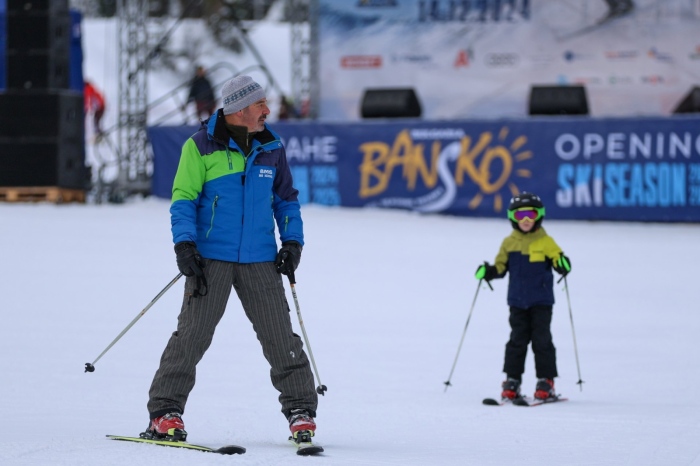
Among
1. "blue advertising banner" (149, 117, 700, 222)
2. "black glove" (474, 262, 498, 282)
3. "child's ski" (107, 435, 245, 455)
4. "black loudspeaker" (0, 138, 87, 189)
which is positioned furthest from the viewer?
"black loudspeaker" (0, 138, 87, 189)

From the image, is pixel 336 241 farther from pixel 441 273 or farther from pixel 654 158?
pixel 654 158

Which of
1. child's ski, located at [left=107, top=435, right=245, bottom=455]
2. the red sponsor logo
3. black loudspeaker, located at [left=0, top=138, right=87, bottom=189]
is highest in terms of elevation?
the red sponsor logo

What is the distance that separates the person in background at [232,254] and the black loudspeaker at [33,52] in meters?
13.5

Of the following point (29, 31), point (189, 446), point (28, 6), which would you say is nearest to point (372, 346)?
point (189, 446)

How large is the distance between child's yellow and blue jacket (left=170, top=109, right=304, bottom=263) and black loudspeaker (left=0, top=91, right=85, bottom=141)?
528 inches

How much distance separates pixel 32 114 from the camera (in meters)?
18.8

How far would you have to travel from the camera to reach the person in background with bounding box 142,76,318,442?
5.77 meters

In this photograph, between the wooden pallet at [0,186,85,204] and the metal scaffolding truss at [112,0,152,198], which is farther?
the metal scaffolding truss at [112,0,152,198]

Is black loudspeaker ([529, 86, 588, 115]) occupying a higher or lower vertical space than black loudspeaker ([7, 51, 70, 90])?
lower

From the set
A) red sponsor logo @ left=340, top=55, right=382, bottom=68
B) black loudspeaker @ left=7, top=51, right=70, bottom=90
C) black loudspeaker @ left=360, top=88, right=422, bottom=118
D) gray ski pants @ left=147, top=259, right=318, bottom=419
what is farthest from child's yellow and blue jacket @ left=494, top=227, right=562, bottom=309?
red sponsor logo @ left=340, top=55, right=382, bottom=68

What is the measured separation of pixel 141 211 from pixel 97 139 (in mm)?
4071

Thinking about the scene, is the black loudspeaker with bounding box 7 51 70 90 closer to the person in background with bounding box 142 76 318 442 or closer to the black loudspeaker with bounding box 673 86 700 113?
the black loudspeaker with bounding box 673 86 700 113

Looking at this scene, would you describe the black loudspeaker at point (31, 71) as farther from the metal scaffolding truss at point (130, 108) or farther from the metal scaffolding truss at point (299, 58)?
the metal scaffolding truss at point (299, 58)

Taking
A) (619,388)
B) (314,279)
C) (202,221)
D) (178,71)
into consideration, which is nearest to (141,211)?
(314,279)
